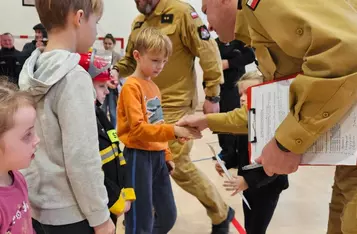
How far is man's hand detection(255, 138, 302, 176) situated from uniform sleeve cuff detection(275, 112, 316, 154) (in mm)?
43

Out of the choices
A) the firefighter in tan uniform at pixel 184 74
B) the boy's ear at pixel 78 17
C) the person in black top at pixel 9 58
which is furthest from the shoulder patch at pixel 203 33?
the person in black top at pixel 9 58

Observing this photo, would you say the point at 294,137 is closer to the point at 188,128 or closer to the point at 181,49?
the point at 188,128

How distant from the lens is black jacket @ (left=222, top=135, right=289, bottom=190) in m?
2.13

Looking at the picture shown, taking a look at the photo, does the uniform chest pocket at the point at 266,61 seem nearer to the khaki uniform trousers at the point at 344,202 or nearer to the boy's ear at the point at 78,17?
the khaki uniform trousers at the point at 344,202

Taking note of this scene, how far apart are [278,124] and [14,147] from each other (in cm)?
81

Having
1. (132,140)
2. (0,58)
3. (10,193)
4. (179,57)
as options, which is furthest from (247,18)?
(0,58)

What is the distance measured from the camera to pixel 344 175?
135cm

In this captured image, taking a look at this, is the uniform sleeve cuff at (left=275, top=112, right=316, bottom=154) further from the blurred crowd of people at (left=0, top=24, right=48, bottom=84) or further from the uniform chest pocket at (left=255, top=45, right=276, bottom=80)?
the blurred crowd of people at (left=0, top=24, right=48, bottom=84)

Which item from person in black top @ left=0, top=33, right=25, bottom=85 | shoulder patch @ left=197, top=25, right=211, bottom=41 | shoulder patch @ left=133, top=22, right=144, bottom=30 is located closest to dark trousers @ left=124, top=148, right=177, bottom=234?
shoulder patch @ left=197, top=25, right=211, bottom=41

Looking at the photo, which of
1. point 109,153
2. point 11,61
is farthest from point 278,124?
point 11,61

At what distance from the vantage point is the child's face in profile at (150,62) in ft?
7.25

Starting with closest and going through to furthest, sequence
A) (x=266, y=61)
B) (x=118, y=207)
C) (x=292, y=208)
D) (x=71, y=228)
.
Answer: (x=266, y=61) < (x=71, y=228) < (x=118, y=207) < (x=292, y=208)

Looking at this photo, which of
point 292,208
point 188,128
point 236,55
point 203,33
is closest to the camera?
point 188,128

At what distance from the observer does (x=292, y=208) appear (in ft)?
11.5
